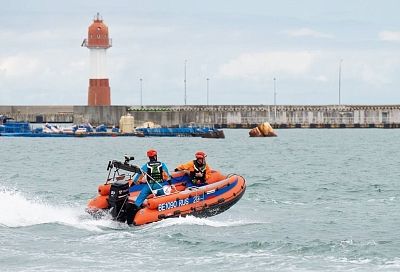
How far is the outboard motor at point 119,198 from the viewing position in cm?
2264

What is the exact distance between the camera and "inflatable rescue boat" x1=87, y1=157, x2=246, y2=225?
74.5 feet

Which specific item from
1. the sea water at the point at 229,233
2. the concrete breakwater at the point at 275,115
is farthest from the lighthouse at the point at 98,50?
the sea water at the point at 229,233

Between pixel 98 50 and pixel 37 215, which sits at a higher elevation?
pixel 98 50

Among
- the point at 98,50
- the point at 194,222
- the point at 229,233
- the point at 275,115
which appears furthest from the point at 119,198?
the point at 275,115

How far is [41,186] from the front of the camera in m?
36.8

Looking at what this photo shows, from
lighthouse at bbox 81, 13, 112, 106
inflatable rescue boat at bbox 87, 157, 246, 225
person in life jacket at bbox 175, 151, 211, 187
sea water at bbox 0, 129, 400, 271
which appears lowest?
sea water at bbox 0, 129, 400, 271

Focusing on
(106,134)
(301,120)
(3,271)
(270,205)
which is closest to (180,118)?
(301,120)

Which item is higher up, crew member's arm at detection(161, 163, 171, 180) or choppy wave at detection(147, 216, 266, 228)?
crew member's arm at detection(161, 163, 171, 180)

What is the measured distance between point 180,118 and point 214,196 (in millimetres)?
102733

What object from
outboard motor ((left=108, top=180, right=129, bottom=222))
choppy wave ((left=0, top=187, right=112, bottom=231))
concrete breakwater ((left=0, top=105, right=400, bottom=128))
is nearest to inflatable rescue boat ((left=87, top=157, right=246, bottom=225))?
outboard motor ((left=108, top=180, right=129, bottom=222))

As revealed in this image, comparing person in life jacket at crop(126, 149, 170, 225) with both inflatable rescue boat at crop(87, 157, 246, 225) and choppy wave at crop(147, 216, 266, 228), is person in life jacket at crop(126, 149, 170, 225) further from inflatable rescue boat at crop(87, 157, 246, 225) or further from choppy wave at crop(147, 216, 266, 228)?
choppy wave at crop(147, 216, 266, 228)

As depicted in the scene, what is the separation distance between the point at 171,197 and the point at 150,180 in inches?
28.3

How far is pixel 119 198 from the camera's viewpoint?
22.7 metres

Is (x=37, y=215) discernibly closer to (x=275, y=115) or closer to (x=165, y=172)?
(x=165, y=172)
